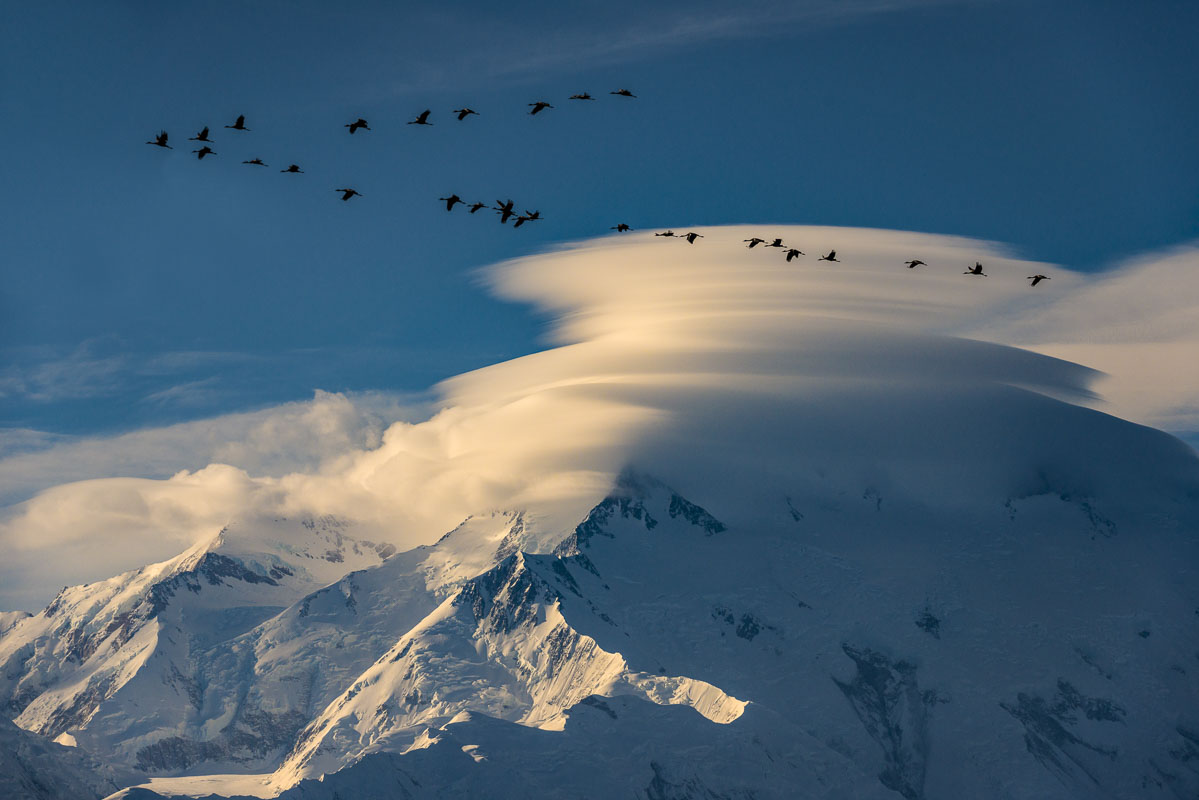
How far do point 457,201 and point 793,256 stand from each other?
3577 cm

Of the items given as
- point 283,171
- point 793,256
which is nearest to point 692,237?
point 793,256

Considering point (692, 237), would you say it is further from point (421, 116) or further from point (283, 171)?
point (283, 171)

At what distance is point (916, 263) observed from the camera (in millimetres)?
154250

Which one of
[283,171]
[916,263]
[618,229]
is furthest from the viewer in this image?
[916,263]

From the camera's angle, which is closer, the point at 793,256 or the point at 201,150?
Result: the point at 201,150

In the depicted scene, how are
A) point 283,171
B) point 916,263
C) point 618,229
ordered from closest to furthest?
1. point 283,171
2. point 618,229
3. point 916,263

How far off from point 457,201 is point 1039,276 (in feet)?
198

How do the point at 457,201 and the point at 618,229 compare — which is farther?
the point at 618,229

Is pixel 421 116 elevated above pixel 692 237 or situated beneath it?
elevated above

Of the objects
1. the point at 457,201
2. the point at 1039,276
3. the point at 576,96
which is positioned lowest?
the point at 1039,276

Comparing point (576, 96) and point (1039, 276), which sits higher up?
point (576, 96)

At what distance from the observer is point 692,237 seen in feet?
494

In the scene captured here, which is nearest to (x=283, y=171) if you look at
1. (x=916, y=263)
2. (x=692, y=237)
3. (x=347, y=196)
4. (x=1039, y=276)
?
(x=347, y=196)

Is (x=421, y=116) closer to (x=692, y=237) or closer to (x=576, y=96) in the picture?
(x=576, y=96)
